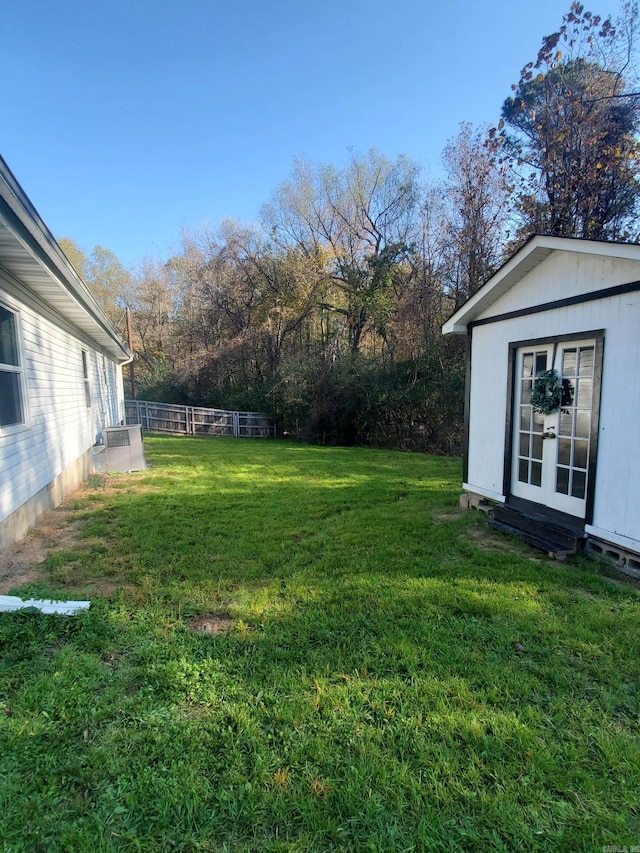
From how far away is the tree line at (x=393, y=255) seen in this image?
9633 mm

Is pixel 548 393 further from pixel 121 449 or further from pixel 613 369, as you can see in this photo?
pixel 121 449

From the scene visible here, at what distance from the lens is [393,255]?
15.9m

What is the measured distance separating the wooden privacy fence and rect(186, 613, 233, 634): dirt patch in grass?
14531mm

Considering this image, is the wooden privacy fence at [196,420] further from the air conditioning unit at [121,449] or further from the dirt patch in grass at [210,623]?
the dirt patch in grass at [210,623]

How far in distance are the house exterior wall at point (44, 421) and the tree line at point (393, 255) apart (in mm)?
7931

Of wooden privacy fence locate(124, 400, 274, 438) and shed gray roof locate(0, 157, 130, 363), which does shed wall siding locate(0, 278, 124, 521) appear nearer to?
shed gray roof locate(0, 157, 130, 363)

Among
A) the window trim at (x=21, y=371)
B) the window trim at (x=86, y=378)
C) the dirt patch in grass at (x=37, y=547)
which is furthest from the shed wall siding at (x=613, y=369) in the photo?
the window trim at (x=86, y=378)

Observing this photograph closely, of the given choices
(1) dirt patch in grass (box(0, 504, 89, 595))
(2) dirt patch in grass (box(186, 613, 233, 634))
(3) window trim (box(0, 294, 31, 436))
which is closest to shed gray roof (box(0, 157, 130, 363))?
(3) window trim (box(0, 294, 31, 436))

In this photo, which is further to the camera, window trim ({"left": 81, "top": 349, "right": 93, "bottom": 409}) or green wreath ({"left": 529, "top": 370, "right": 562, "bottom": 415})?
window trim ({"left": 81, "top": 349, "right": 93, "bottom": 409})

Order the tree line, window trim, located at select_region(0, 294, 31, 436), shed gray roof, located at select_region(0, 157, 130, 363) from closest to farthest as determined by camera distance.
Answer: shed gray roof, located at select_region(0, 157, 130, 363)
window trim, located at select_region(0, 294, 31, 436)
the tree line

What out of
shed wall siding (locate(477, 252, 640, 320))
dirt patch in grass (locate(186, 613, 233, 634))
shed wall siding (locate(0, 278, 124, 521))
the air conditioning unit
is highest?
shed wall siding (locate(477, 252, 640, 320))

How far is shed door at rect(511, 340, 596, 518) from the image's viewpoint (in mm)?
4031

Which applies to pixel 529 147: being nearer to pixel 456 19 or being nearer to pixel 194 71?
pixel 456 19

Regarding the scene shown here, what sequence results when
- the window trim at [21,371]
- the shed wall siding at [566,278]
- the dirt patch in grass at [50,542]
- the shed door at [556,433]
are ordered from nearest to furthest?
the dirt patch in grass at [50,542]
the shed wall siding at [566,278]
the shed door at [556,433]
the window trim at [21,371]
